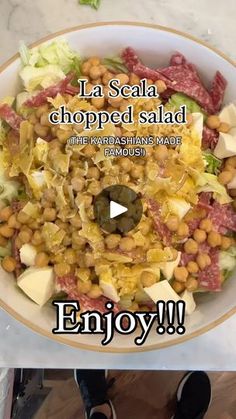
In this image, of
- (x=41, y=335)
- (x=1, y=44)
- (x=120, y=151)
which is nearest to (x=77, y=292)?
(x=41, y=335)

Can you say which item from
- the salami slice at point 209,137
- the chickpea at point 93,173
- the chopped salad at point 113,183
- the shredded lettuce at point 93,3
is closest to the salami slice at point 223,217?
the chopped salad at point 113,183

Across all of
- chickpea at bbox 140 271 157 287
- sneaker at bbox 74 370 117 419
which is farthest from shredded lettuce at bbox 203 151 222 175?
sneaker at bbox 74 370 117 419

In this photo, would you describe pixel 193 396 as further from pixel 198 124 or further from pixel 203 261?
pixel 198 124

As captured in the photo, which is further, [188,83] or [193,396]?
[193,396]

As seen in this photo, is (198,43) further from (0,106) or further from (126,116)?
(0,106)

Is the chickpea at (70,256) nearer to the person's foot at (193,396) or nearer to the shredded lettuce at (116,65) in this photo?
the shredded lettuce at (116,65)

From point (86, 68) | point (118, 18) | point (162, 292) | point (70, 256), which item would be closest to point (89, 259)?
point (70, 256)

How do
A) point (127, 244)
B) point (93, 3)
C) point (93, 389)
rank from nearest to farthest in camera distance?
point (127, 244)
point (93, 3)
point (93, 389)
